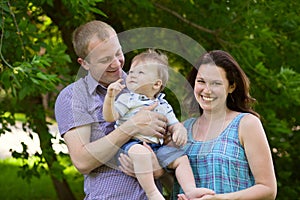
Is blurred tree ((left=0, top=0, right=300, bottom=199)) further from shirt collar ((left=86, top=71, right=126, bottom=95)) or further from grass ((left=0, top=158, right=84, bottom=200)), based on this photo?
grass ((left=0, top=158, right=84, bottom=200))

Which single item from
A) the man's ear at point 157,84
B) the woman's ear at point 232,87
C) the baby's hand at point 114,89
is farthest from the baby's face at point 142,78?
the woman's ear at point 232,87

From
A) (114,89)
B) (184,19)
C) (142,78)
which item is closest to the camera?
(114,89)

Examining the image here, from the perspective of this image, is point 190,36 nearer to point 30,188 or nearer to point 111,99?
point 111,99

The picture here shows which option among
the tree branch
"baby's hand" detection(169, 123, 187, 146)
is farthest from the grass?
"baby's hand" detection(169, 123, 187, 146)

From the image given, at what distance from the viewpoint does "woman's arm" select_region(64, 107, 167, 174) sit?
9.63 ft

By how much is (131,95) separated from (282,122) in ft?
8.16

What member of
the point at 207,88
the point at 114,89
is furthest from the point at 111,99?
the point at 207,88

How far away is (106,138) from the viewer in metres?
2.95

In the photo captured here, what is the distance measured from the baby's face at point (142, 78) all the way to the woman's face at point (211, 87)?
21 centimetres

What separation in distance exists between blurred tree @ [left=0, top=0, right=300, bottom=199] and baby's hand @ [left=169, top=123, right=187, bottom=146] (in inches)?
44.8

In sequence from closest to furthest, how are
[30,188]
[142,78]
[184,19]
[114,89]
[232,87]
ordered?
[114,89]
[142,78]
[232,87]
[184,19]
[30,188]

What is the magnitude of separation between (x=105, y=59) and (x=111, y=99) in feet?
0.67

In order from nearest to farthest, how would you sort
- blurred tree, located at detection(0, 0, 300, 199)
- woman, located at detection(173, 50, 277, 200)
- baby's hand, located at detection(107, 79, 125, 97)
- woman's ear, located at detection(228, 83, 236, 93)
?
1. baby's hand, located at detection(107, 79, 125, 97)
2. woman, located at detection(173, 50, 277, 200)
3. woman's ear, located at detection(228, 83, 236, 93)
4. blurred tree, located at detection(0, 0, 300, 199)

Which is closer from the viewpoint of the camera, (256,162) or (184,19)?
(256,162)
